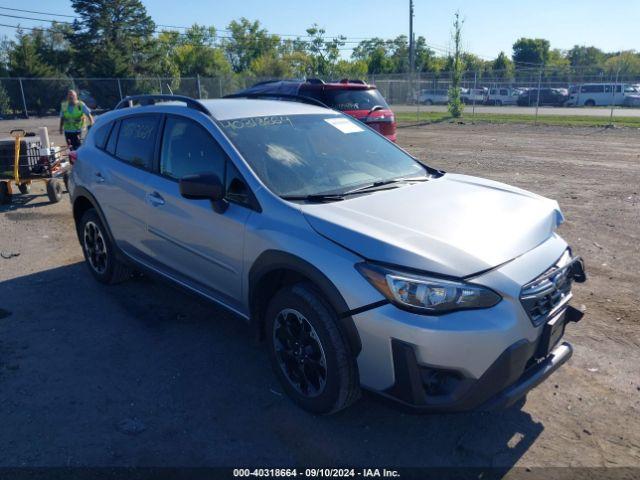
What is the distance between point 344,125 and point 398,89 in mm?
35443

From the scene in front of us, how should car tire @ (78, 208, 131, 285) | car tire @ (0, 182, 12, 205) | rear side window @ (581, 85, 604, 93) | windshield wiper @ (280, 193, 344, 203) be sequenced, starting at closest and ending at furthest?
windshield wiper @ (280, 193, 344, 203) < car tire @ (78, 208, 131, 285) < car tire @ (0, 182, 12, 205) < rear side window @ (581, 85, 604, 93)

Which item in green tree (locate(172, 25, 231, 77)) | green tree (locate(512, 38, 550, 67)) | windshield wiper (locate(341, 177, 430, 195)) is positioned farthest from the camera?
green tree (locate(512, 38, 550, 67))

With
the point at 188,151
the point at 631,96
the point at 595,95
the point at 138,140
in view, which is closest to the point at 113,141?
the point at 138,140

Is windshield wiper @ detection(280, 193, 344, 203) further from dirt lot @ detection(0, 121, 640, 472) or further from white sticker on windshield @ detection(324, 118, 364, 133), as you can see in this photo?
white sticker on windshield @ detection(324, 118, 364, 133)

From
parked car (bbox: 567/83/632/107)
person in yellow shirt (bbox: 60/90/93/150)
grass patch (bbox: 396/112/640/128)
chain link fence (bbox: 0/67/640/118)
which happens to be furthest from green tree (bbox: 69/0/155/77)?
person in yellow shirt (bbox: 60/90/93/150)

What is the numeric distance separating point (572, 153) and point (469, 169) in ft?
13.5

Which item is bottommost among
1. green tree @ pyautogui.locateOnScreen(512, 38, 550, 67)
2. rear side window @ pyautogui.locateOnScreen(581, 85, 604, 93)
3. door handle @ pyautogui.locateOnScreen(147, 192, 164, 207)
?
door handle @ pyautogui.locateOnScreen(147, 192, 164, 207)

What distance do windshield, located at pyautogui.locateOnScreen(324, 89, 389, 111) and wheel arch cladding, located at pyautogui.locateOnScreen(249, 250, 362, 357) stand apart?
6884mm

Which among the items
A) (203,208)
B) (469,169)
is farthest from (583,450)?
(469,169)

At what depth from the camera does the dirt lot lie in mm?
2967

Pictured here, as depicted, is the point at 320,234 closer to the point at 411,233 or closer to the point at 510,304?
the point at 411,233

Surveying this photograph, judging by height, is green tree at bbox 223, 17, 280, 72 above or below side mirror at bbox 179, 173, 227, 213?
above

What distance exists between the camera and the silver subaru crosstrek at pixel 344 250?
2645 mm

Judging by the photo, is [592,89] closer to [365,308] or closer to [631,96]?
[631,96]
